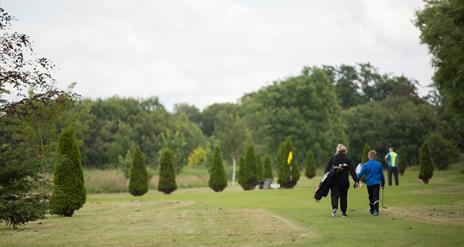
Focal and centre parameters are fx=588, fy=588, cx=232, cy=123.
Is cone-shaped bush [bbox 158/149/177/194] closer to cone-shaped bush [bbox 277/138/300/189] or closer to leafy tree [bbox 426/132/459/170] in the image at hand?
cone-shaped bush [bbox 277/138/300/189]

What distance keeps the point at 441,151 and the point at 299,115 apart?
1603 centimetres

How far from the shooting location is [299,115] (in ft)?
222

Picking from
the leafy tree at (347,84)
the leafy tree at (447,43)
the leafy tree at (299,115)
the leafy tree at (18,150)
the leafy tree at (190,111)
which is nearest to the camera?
the leafy tree at (18,150)

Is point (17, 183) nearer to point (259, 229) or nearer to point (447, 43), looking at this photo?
point (259, 229)

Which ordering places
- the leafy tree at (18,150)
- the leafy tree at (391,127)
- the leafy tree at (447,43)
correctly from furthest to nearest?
the leafy tree at (391,127)
the leafy tree at (447,43)
the leafy tree at (18,150)

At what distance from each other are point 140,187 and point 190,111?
107 meters

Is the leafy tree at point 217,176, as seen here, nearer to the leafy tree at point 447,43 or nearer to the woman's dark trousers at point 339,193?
the leafy tree at point 447,43

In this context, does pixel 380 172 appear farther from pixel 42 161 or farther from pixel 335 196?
pixel 42 161

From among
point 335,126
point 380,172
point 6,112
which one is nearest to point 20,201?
point 6,112

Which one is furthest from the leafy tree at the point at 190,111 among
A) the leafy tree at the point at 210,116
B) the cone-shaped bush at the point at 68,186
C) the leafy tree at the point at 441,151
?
the cone-shaped bush at the point at 68,186

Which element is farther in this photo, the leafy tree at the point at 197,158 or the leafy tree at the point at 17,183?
the leafy tree at the point at 197,158

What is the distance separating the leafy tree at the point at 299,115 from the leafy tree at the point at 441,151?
1216cm

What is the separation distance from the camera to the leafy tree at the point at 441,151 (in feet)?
194

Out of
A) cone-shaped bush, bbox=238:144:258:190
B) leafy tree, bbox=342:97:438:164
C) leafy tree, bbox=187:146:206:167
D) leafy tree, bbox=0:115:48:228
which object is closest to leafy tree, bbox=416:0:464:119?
cone-shaped bush, bbox=238:144:258:190
